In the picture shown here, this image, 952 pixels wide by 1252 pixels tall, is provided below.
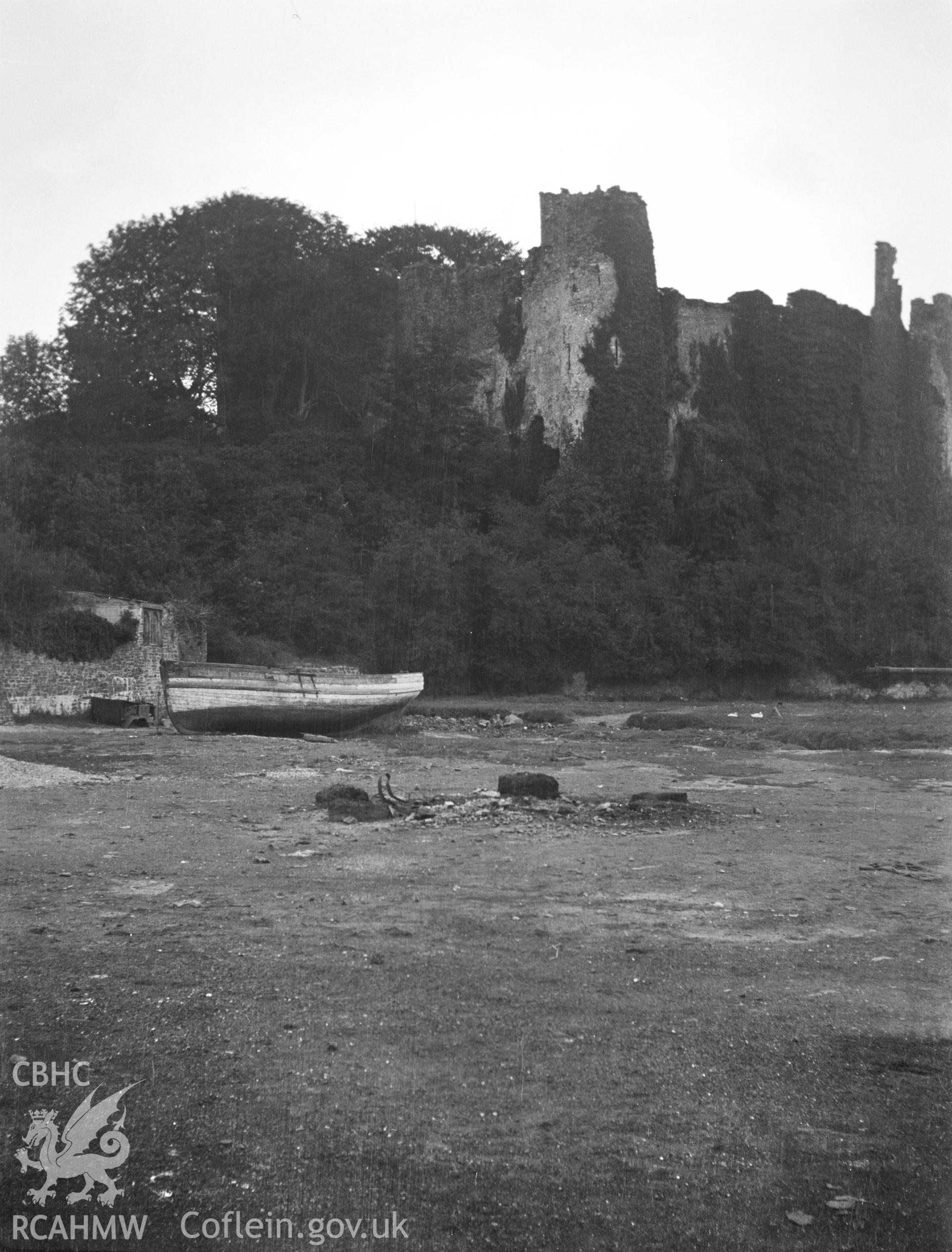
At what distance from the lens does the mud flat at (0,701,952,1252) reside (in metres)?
3.56

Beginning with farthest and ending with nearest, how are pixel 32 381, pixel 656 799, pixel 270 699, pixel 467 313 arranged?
pixel 467 313 → pixel 32 381 → pixel 270 699 → pixel 656 799

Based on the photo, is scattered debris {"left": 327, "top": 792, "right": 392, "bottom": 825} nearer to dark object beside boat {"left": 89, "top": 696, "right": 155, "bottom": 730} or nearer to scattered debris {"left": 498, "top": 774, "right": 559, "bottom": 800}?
scattered debris {"left": 498, "top": 774, "right": 559, "bottom": 800}

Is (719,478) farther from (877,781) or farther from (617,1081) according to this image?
(617,1081)

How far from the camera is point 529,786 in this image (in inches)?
452

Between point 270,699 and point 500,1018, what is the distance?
659 inches

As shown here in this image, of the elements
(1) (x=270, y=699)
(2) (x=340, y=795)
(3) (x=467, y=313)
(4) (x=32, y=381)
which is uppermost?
(3) (x=467, y=313)

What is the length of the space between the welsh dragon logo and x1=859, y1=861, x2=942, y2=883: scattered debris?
599cm

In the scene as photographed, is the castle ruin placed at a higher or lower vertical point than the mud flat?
higher

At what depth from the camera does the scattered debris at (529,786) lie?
1143 cm

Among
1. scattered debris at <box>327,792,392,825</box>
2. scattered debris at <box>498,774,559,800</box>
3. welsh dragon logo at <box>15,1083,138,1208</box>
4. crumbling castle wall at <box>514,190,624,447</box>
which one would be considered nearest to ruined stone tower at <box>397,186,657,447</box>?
crumbling castle wall at <box>514,190,624,447</box>

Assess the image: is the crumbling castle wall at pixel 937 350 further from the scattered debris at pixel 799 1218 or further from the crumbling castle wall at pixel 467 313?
the scattered debris at pixel 799 1218

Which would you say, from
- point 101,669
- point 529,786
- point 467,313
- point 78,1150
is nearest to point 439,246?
point 467,313

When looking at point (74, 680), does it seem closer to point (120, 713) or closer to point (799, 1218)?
point (120, 713)

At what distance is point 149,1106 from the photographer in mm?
4004
